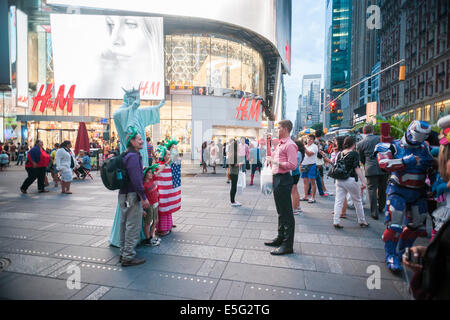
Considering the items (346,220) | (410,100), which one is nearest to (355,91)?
(410,100)

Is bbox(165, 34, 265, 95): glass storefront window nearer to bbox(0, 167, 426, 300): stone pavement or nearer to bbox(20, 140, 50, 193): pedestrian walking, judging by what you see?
bbox(20, 140, 50, 193): pedestrian walking

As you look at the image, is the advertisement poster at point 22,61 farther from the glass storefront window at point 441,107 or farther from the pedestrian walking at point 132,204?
the glass storefront window at point 441,107

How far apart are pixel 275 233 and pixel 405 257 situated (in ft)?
11.7

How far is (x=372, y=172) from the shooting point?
6.35 metres

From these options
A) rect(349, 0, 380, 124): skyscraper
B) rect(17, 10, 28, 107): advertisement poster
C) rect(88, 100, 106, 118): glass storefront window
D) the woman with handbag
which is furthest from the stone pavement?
rect(349, 0, 380, 124): skyscraper

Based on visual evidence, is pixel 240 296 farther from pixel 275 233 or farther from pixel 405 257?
pixel 275 233

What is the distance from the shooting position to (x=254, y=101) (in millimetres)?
33844

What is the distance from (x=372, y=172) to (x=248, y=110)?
27423mm

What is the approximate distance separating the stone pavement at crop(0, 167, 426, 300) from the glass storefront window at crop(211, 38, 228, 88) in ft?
85.5

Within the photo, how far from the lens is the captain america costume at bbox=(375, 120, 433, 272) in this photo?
337 centimetres

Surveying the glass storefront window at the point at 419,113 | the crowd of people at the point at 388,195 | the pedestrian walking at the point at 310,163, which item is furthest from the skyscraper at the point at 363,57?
the crowd of people at the point at 388,195

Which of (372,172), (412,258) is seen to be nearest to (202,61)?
(372,172)

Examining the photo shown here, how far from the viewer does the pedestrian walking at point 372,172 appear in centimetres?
632

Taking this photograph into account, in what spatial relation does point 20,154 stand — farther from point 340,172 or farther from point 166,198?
point 340,172
